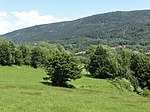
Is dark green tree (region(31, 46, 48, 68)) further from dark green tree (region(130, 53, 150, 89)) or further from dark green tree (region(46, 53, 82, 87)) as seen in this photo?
dark green tree (region(46, 53, 82, 87))

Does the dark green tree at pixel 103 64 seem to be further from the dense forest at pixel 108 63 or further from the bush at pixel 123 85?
the bush at pixel 123 85

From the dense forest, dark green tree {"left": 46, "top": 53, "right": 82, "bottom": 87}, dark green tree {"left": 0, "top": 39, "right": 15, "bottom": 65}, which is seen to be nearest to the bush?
the dense forest

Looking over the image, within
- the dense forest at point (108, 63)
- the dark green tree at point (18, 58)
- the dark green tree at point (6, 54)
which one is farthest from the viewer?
the dark green tree at point (18, 58)

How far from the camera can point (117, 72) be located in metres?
120

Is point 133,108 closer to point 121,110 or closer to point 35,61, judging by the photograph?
point 121,110

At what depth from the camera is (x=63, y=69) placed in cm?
7925

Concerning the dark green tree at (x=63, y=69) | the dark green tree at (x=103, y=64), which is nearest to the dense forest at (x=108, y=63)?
the dark green tree at (x=103, y=64)

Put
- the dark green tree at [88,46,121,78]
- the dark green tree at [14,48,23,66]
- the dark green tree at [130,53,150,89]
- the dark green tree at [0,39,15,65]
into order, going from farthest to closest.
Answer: the dark green tree at [14,48,23,66], the dark green tree at [0,39,15,65], the dark green tree at [130,53,150,89], the dark green tree at [88,46,121,78]

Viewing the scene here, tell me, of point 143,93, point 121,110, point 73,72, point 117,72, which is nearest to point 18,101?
point 121,110

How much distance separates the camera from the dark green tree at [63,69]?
79.6 m

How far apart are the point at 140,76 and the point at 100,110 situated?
88736 millimetres

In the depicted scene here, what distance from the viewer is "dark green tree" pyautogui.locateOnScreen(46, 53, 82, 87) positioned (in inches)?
3132

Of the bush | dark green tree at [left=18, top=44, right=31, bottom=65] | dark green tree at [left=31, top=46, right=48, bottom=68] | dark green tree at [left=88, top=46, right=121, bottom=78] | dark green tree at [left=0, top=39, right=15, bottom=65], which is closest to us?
the bush

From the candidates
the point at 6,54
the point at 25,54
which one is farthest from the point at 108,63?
the point at 6,54
